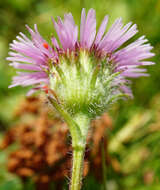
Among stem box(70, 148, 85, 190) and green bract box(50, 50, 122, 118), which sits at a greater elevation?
green bract box(50, 50, 122, 118)

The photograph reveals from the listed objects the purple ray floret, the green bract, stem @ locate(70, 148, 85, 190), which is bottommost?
stem @ locate(70, 148, 85, 190)

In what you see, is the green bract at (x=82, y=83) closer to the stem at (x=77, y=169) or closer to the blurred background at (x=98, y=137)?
the stem at (x=77, y=169)

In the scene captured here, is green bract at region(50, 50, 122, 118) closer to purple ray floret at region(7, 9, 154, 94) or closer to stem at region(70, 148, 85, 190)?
purple ray floret at region(7, 9, 154, 94)

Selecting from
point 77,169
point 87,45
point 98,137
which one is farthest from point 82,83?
point 98,137

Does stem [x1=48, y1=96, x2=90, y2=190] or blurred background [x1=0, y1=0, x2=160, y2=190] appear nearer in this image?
stem [x1=48, y1=96, x2=90, y2=190]

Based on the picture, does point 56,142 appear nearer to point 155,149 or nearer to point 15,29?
point 155,149

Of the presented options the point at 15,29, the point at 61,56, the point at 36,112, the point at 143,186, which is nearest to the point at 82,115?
the point at 61,56

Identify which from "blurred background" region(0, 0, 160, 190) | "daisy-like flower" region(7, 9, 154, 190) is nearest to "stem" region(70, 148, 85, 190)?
"daisy-like flower" region(7, 9, 154, 190)
